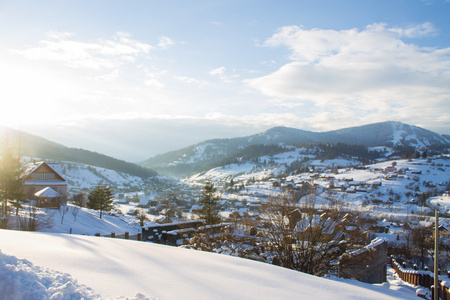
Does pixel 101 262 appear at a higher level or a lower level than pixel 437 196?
higher

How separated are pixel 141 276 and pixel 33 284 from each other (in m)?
1.76

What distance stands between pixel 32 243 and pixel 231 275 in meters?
4.87

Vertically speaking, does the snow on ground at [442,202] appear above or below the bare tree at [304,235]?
below

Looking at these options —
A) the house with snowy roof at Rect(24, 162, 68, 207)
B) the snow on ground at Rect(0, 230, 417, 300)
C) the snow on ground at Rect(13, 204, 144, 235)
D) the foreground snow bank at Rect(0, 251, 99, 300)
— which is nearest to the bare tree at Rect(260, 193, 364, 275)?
the snow on ground at Rect(0, 230, 417, 300)

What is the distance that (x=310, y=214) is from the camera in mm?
12586

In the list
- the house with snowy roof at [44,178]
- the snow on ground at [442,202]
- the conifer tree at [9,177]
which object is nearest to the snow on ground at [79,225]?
the conifer tree at [9,177]

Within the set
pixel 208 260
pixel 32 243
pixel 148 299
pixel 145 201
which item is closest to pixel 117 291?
pixel 148 299

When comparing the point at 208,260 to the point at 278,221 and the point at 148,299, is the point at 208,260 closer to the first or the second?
the point at 148,299

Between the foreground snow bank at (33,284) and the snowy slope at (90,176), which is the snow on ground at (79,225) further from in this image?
the snowy slope at (90,176)

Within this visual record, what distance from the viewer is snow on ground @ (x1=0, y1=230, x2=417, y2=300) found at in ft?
12.5

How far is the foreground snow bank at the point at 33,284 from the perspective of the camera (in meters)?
3.45

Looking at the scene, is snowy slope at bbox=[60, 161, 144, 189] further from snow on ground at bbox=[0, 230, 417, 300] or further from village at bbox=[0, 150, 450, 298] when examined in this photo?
snow on ground at bbox=[0, 230, 417, 300]

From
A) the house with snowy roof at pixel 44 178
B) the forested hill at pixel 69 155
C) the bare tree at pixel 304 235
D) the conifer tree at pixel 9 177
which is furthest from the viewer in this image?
the forested hill at pixel 69 155

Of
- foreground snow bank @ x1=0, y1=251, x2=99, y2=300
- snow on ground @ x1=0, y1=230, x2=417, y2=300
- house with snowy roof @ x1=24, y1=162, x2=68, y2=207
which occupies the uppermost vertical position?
foreground snow bank @ x1=0, y1=251, x2=99, y2=300
